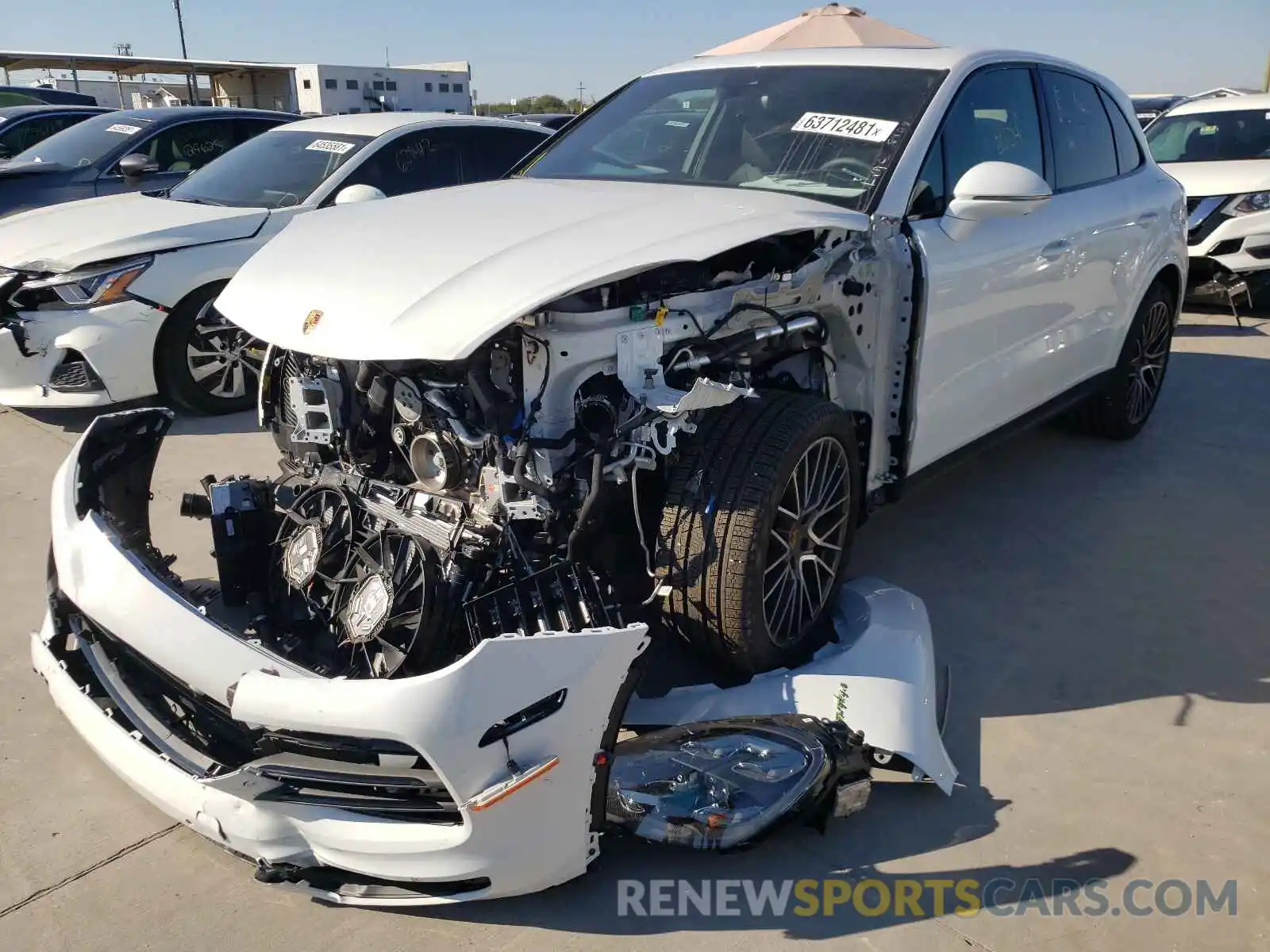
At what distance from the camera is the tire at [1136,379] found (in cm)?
490

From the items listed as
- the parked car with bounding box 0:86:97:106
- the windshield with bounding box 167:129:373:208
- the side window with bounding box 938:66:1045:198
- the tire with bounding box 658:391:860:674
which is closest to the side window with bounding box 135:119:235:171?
the windshield with bounding box 167:129:373:208

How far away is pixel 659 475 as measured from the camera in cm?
278

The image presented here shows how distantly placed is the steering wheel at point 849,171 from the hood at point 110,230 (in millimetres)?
3694

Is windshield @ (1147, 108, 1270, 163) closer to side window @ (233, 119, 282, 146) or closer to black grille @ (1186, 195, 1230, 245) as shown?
black grille @ (1186, 195, 1230, 245)

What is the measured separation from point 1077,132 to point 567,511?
123 inches

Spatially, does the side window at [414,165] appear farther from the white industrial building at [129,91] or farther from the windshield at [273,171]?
the white industrial building at [129,91]

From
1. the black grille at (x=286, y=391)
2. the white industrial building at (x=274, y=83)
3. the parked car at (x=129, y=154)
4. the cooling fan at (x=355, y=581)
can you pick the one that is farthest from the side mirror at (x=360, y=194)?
the white industrial building at (x=274, y=83)

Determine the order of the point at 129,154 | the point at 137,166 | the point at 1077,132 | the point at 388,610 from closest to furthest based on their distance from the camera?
the point at 388,610
the point at 1077,132
the point at 137,166
the point at 129,154

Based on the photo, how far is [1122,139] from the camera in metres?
4.71

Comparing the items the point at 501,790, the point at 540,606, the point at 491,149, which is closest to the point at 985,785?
the point at 540,606

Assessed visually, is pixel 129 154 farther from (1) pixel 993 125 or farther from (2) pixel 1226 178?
(2) pixel 1226 178

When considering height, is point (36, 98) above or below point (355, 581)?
above

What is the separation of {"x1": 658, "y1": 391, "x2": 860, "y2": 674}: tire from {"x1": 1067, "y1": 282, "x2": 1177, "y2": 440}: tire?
268cm

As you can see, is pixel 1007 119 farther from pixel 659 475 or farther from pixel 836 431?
pixel 659 475
